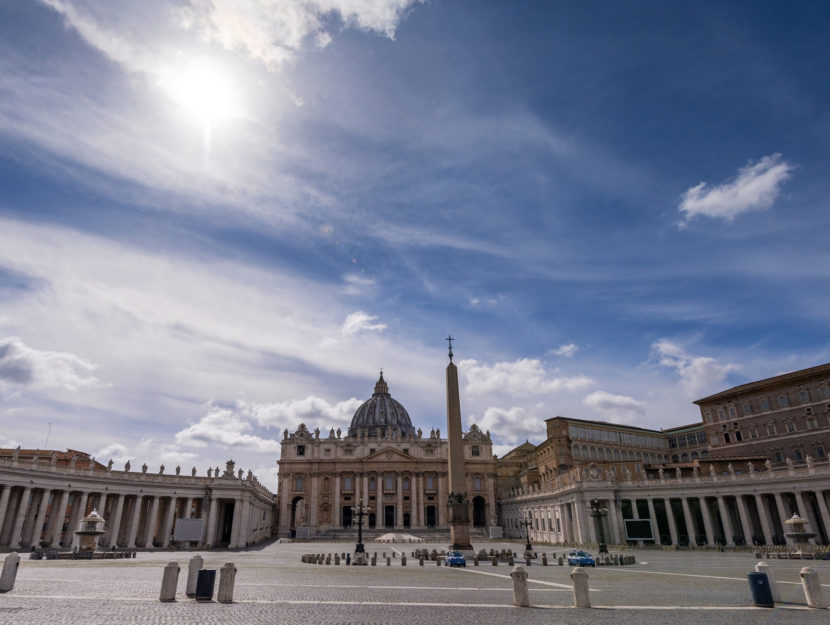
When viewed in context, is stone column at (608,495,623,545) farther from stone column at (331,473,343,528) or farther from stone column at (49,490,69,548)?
stone column at (331,473,343,528)

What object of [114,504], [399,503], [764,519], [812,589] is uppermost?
[399,503]

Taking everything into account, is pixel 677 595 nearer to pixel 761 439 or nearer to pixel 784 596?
pixel 784 596

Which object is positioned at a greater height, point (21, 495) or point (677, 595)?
point (21, 495)

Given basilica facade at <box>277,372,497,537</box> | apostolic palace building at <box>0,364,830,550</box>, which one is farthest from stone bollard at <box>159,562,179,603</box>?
basilica facade at <box>277,372,497,537</box>

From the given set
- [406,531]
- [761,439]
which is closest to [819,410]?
[761,439]

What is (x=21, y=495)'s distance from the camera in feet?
148

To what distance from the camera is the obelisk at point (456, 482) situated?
35125 millimetres

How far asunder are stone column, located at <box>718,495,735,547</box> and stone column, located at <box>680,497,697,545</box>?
254cm

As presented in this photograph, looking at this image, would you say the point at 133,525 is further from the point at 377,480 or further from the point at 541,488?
the point at 541,488

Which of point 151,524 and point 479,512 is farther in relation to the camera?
point 479,512

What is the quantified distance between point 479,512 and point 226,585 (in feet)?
293

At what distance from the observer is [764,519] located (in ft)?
146

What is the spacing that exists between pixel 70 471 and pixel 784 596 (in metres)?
53.5

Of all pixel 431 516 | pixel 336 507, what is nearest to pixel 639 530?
pixel 431 516
